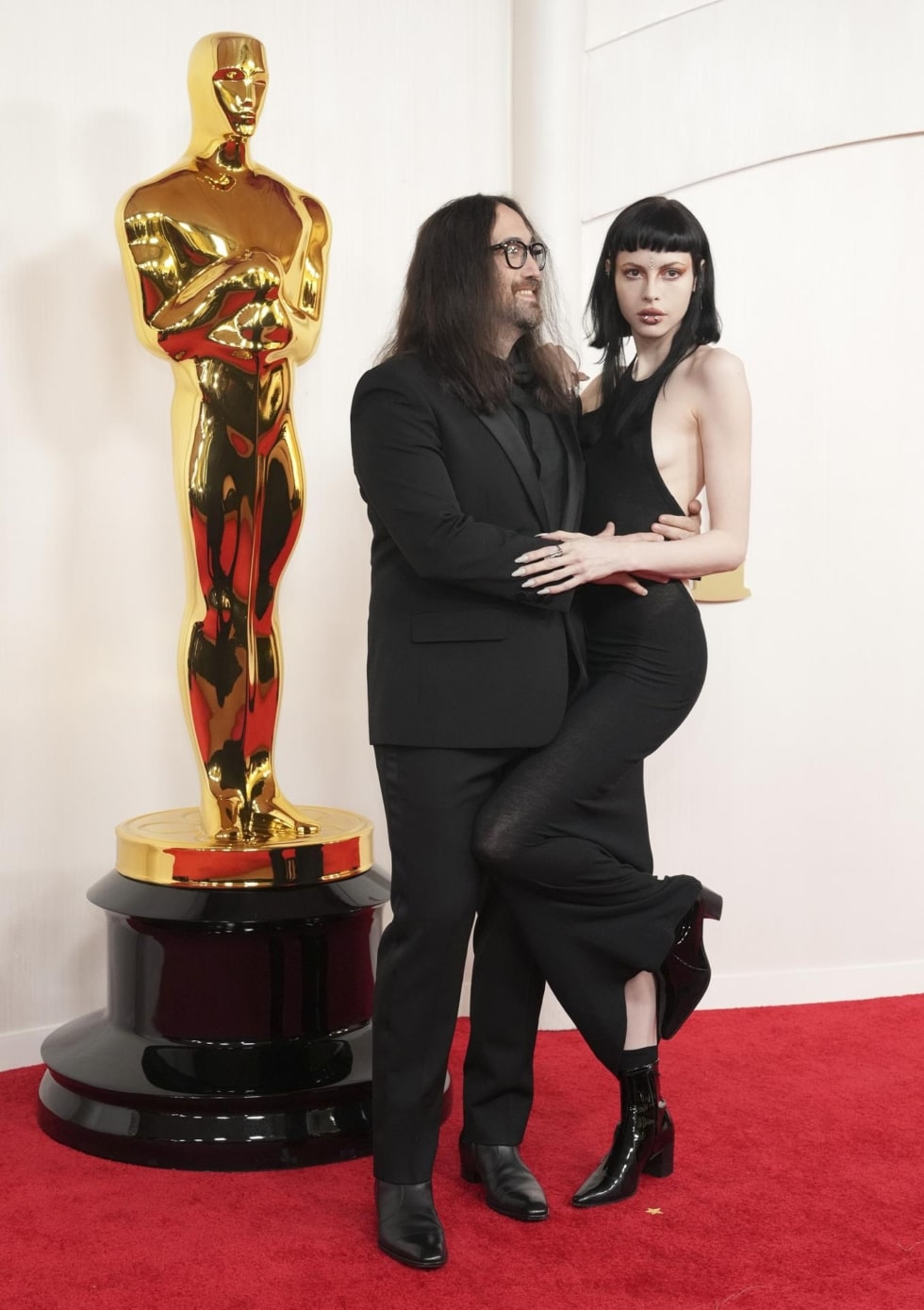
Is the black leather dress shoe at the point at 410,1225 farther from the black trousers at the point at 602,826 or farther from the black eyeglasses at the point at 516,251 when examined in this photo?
the black eyeglasses at the point at 516,251

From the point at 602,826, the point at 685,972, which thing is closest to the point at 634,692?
the point at 602,826

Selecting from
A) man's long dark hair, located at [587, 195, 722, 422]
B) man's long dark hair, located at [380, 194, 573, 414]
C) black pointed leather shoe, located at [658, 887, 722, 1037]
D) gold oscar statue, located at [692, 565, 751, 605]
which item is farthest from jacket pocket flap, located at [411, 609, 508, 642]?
gold oscar statue, located at [692, 565, 751, 605]

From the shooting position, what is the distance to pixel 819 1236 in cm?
232

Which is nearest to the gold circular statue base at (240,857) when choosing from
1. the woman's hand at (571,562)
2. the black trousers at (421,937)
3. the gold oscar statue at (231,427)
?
the gold oscar statue at (231,427)

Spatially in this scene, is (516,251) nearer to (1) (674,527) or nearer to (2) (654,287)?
(2) (654,287)

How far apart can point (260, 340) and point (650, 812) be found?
1730 millimetres

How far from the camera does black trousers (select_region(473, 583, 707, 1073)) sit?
2336 millimetres

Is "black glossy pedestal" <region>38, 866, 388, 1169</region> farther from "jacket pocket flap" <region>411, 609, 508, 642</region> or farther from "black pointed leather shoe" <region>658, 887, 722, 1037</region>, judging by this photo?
"jacket pocket flap" <region>411, 609, 508, 642</region>

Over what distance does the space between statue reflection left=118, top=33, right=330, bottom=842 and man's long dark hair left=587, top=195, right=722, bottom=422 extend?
657 mm

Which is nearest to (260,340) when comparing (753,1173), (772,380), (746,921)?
(772,380)

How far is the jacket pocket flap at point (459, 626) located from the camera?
7.45 feet

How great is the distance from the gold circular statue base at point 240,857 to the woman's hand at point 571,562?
87 cm

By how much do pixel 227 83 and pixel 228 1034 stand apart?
1896mm

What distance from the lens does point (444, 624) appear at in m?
2.27
